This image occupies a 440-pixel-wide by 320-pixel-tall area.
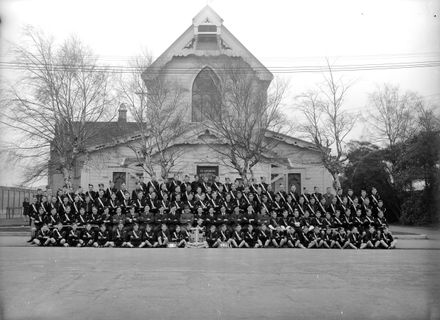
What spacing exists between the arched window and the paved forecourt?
626 inches

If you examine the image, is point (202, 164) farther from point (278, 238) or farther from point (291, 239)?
point (291, 239)

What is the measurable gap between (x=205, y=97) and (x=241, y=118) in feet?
12.6

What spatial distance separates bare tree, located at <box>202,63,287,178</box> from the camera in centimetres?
2605

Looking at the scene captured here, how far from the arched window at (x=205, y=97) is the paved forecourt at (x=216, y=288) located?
1591 cm

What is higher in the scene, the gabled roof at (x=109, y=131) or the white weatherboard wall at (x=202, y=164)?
the gabled roof at (x=109, y=131)

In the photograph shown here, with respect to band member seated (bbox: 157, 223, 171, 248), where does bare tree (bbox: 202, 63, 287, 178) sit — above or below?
above

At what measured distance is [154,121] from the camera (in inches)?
1057

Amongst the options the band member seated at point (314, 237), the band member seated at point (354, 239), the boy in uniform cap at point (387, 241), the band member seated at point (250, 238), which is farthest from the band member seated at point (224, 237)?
the boy in uniform cap at point (387, 241)

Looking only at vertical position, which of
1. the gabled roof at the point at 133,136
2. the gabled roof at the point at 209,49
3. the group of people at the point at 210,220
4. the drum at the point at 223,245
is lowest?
the drum at the point at 223,245

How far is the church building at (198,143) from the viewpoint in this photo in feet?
92.5

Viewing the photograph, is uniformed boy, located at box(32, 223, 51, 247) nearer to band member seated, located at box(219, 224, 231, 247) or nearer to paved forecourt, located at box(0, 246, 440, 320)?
paved forecourt, located at box(0, 246, 440, 320)

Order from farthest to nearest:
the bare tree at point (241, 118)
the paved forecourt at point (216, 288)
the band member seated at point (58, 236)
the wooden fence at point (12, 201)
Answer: the wooden fence at point (12, 201) < the bare tree at point (241, 118) < the band member seated at point (58, 236) < the paved forecourt at point (216, 288)

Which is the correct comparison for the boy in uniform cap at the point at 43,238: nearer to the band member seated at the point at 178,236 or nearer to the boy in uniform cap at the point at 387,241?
the band member seated at the point at 178,236

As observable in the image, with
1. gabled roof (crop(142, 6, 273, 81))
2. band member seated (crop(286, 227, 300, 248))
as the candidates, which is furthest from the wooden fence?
band member seated (crop(286, 227, 300, 248))
